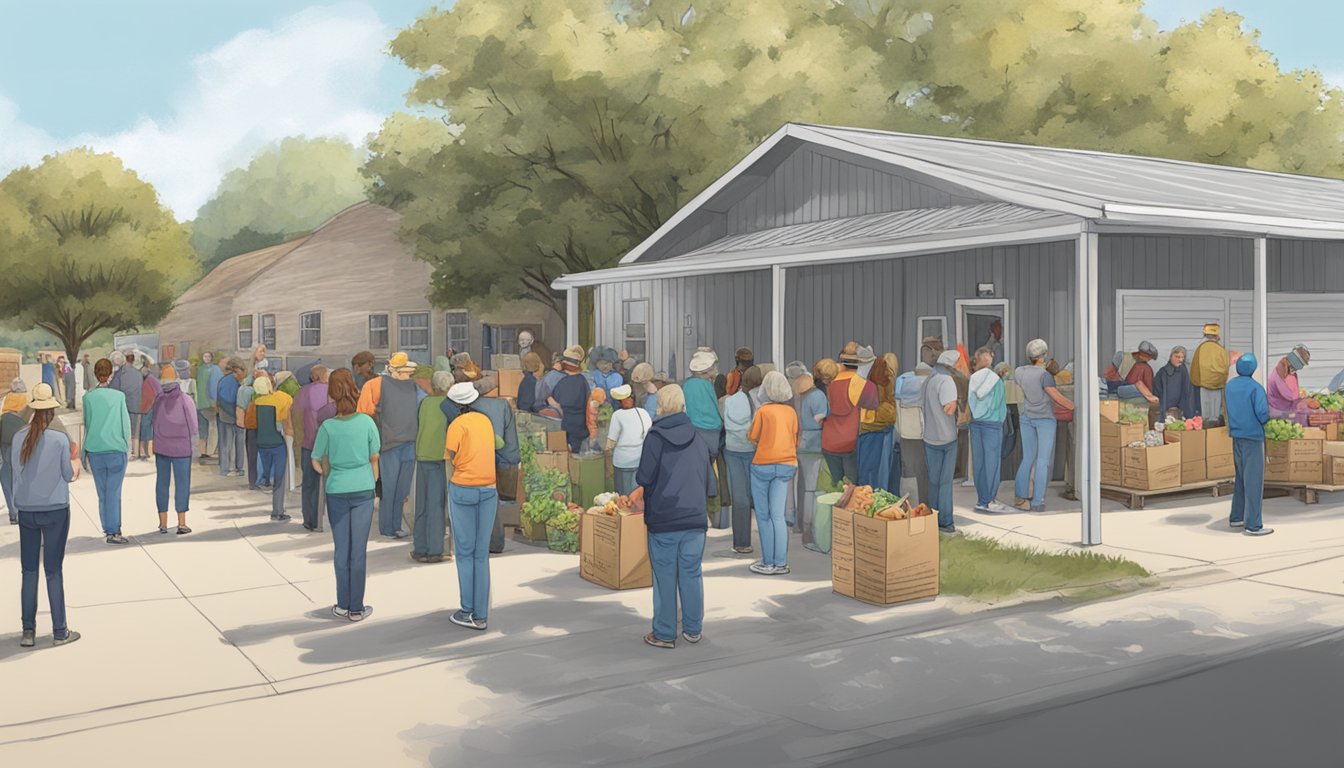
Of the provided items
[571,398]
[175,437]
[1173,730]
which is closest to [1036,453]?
[571,398]

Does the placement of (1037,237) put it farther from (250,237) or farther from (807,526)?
(250,237)

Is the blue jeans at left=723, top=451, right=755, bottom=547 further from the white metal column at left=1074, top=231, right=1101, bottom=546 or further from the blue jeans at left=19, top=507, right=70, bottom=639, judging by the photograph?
the blue jeans at left=19, top=507, right=70, bottom=639

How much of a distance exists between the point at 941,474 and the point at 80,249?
5874 cm

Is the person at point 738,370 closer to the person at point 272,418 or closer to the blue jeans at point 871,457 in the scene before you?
the blue jeans at point 871,457

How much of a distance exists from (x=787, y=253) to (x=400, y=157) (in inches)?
824

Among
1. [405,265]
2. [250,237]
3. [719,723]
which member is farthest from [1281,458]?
[250,237]

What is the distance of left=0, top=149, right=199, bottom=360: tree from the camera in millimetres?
62188

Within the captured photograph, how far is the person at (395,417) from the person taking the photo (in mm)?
12516

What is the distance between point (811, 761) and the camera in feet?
21.5

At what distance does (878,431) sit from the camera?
42.0 feet

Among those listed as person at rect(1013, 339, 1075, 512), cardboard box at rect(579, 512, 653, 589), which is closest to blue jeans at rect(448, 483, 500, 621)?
cardboard box at rect(579, 512, 653, 589)

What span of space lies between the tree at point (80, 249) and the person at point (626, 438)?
56868mm

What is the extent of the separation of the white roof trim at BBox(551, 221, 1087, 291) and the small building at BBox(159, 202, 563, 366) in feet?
62.3

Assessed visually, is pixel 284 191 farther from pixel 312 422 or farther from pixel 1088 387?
pixel 1088 387
